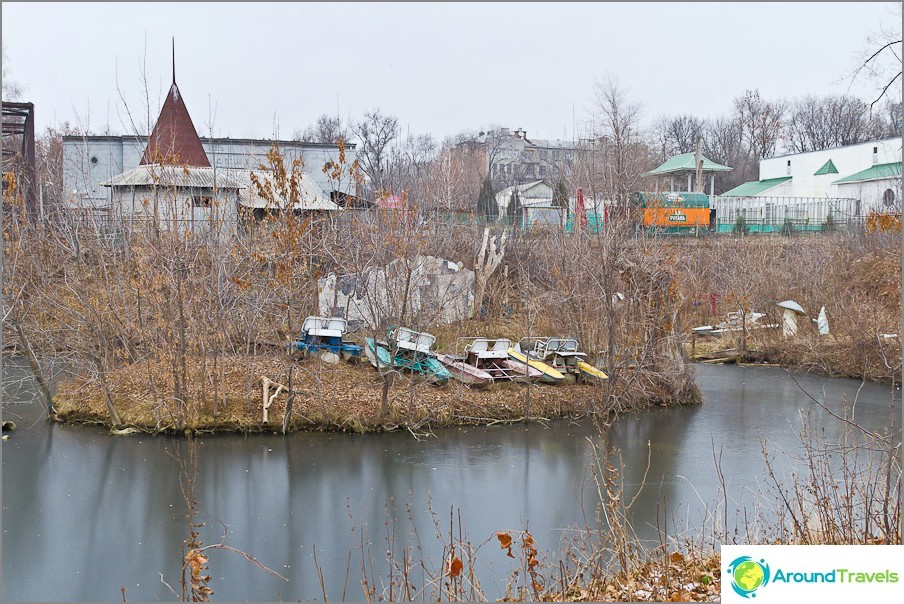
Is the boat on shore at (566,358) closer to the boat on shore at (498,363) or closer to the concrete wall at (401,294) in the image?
the boat on shore at (498,363)

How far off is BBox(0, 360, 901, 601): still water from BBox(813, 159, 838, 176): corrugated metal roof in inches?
1188

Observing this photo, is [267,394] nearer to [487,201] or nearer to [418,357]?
[418,357]

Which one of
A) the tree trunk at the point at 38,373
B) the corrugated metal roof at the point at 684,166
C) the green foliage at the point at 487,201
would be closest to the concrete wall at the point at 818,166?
the corrugated metal roof at the point at 684,166

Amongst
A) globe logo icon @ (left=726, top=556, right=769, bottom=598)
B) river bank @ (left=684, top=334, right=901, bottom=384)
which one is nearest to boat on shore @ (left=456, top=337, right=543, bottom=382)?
river bank @ (left=684, top=334, right=901, bottom=384)

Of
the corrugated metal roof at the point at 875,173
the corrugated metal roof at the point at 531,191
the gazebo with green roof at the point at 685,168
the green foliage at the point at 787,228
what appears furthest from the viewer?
the corrugated metal roof at the point at 531,191

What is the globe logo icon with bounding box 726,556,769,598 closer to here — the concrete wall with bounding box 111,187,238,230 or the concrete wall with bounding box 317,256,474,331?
the concrete wall with bounding box 317,256,474,331

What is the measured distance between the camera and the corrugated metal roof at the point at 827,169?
41.4 meters

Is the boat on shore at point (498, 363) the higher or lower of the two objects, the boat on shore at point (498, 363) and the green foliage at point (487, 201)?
the lower

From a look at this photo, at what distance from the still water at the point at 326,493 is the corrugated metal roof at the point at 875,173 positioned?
2254 cm

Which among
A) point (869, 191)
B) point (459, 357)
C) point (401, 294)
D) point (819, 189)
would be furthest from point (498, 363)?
point (819, 189)

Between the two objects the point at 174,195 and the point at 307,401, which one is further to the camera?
the point at 307,401

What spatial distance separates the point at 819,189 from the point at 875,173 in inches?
225

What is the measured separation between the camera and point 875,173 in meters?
36.3

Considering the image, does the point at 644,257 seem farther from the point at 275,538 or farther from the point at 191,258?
the point at 275,538
